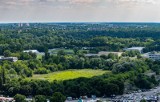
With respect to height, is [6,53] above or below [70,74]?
above

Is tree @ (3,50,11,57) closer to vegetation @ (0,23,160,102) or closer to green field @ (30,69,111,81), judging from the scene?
vegetation @ (0,23,160,102)

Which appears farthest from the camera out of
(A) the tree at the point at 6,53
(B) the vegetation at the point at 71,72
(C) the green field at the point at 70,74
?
(A) the tree at the point at 6,53

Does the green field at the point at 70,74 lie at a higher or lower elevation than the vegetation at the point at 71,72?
lower

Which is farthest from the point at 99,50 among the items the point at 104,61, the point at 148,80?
the point at 148,80

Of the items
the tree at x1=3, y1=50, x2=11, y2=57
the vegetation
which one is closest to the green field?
the vegetation

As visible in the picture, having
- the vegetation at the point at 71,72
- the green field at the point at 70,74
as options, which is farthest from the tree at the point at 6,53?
the green field at the point at 70,74

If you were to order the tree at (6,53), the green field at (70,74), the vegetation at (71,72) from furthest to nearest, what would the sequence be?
the tree at (6,53) → the green field at (70,74) → the vegetation at (71,72)

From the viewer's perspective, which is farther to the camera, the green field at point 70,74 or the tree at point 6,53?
the tree at point 6,53

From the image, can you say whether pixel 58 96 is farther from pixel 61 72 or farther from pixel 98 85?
pixel 61 72

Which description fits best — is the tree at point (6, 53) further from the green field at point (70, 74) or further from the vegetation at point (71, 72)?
the green field at point (70, 74)

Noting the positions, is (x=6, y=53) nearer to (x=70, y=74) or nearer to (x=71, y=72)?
(x=71, y=72)

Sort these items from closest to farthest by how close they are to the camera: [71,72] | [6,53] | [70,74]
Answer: [70,74]
[71,72]
[6,53]

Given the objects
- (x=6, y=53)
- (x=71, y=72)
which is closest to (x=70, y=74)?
(x=71, y=72)
